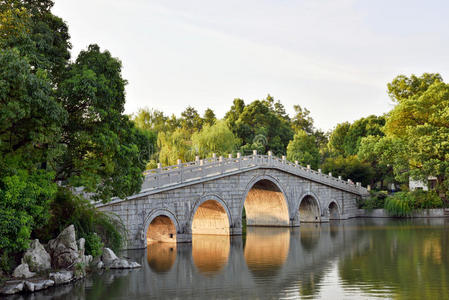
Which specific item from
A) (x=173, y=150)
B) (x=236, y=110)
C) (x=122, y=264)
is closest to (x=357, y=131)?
(x=236, y=110)

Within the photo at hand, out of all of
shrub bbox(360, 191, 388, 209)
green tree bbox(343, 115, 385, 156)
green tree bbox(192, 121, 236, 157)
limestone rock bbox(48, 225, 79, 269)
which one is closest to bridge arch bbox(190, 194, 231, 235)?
limestone rock bbox(48, 225, 79, 269)

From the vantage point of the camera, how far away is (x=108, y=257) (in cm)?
1413

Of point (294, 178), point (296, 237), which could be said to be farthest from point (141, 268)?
point (294, 178)

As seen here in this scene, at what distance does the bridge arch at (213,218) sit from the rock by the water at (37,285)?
1057 cm

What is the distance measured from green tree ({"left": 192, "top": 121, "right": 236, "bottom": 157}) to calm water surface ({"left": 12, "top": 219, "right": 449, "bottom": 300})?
1237 cm

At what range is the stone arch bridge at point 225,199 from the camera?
58.6 feet

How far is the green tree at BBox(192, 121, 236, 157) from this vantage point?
34219 millimetres

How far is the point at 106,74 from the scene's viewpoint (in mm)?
12914

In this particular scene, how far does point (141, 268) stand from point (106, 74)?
5.47 meters

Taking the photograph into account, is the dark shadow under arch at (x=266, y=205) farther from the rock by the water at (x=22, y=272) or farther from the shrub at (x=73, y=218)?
the rock by the water at (x=22, y=272)

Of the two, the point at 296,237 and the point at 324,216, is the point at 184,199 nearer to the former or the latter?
the point at 296,237

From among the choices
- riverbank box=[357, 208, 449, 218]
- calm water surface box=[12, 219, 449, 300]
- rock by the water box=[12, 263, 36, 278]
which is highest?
riverbank box=[357, 208, 449, 218]

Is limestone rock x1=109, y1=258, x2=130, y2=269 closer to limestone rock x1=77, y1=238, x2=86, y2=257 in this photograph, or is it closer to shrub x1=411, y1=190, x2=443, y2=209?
limestone rock x1=77, y1=238, x2=86, y2=257

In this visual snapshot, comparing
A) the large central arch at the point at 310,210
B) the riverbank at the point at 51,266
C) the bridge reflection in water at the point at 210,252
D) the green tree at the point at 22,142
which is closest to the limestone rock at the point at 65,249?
the riverbank at the point at 51,266
